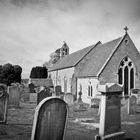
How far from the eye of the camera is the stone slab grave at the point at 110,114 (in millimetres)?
6047

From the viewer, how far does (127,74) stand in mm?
18438

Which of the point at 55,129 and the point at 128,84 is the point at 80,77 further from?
the point at 55,129

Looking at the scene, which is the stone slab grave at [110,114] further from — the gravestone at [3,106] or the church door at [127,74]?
the church door at [127,74]

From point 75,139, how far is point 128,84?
13574mm

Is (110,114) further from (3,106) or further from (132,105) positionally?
(132,105)

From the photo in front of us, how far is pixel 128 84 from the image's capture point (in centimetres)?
1819

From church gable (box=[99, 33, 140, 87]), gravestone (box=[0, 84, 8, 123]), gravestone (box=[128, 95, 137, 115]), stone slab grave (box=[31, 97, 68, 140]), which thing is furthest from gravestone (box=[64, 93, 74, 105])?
stone slab grave (box=[31, 97, 68, 140])

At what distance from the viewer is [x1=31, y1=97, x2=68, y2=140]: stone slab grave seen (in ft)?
16.4

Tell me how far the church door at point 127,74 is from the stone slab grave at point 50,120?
13.8 metres

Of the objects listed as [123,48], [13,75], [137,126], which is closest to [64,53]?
[13,75]

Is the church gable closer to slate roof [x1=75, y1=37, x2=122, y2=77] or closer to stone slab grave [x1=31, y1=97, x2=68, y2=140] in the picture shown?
slate roof [x1=75, y1=37, x2=122, y2=77]

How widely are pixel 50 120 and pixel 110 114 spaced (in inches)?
97.3

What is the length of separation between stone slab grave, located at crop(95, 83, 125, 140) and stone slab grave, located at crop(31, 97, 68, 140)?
1.52 meters

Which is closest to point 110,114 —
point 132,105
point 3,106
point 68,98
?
point 3,106
